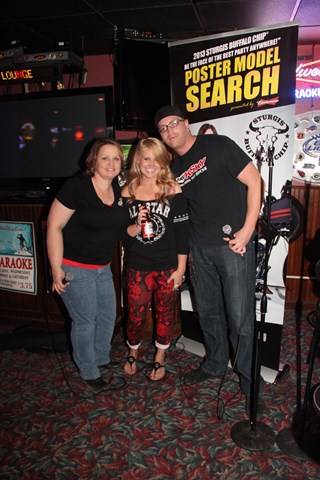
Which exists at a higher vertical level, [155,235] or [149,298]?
[155,235]

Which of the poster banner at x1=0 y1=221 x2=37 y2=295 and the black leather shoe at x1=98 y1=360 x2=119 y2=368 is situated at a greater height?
the poster banner at x1=0 y1=221 x2=37 y2=295

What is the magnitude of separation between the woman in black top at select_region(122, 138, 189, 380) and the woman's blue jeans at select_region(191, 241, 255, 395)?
0.16 metres

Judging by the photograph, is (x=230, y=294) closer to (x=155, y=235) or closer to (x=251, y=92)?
(x=155, y=235)

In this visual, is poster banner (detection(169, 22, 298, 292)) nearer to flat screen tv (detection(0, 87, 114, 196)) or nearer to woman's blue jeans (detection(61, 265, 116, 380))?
flat screen tv (detection(0, 87, 114, 196))

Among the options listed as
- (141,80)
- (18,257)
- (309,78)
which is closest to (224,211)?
(141,80)

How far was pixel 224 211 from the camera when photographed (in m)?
2.13

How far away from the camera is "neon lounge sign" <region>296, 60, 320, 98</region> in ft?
12.5

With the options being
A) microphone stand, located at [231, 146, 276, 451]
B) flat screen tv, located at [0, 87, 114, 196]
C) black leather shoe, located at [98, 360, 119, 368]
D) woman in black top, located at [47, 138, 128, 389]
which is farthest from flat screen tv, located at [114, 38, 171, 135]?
black leather shoe, located at [98, 360, 119, 368]

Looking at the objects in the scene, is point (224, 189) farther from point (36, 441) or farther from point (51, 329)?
point (51, 329)

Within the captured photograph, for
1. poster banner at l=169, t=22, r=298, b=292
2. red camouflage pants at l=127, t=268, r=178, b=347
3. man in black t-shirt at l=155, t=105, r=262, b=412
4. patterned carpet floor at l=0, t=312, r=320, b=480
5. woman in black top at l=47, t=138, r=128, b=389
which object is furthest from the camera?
red camouflage pants at l=127, t=268, r=178, b=347

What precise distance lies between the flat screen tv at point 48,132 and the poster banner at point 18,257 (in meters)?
0.43

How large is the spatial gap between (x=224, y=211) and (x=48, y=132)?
7.27 ft

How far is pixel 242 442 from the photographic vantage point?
6.49 ft

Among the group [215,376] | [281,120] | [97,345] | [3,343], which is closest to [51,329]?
[3,343]
